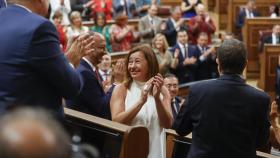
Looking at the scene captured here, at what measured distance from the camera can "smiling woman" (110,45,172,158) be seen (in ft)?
10.4

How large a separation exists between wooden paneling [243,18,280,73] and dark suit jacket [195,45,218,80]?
1233 mm

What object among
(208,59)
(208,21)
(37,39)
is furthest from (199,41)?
(37,39)

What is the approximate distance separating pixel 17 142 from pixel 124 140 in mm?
1672

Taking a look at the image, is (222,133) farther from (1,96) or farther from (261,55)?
(261,55)

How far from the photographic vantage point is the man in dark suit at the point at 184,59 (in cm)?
936

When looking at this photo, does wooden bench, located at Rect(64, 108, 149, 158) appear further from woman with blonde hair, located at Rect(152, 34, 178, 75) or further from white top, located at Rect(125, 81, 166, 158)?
woman with blonde hair, located at Rect(152, 34, 178, 75)

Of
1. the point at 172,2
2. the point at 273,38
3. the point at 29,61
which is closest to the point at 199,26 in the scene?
the point at 273,38

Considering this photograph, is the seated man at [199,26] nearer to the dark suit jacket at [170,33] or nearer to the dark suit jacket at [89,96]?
the dark suit jacket at [170,33]

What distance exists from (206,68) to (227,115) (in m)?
7.42

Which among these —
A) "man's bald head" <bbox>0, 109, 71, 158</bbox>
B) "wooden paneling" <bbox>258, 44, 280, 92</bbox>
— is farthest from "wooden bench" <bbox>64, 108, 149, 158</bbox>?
"wooden paneling" <bbox>258, 44, 280, 92</bbox>

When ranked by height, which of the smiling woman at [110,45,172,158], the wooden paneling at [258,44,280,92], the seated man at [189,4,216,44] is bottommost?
the wooden paneling at [258,44,280,92]

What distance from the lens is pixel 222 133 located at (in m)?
2.48

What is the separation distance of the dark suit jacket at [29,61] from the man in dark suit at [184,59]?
7305mm

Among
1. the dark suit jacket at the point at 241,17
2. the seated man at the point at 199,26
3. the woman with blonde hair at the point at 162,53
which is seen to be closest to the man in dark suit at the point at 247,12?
the dark suit jacket at the point at 241,17
